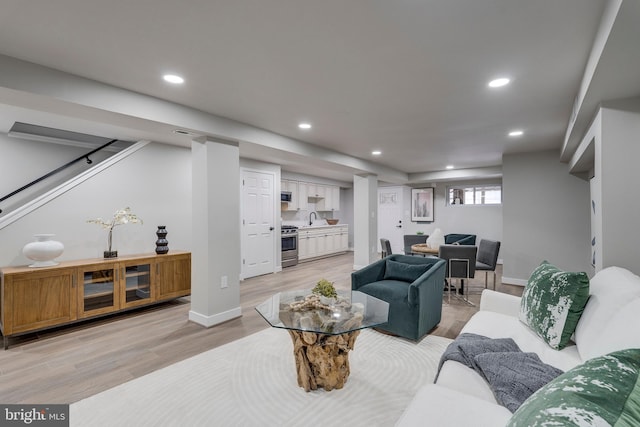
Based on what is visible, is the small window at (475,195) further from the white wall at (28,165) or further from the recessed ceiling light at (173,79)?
the white wall at (28,165)

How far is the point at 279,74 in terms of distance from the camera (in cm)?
239

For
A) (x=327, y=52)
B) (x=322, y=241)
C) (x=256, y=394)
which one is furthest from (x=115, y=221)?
(x=322, y=241)

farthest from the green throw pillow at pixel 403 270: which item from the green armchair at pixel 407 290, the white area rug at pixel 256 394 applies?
the white area rug at pixel 256 394

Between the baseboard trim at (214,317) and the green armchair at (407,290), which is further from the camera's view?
the baseboard trim at (214,317)

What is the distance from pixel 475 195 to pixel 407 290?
19.5 ft

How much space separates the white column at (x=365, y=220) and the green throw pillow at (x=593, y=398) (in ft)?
18.7

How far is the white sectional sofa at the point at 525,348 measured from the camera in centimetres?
114

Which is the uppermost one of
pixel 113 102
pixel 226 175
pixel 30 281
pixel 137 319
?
pixel 113 102

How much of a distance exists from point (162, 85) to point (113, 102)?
0.44 meters

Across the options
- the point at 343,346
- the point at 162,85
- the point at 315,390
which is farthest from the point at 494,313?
the point at 162,85

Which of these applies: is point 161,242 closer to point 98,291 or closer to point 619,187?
point 98,291

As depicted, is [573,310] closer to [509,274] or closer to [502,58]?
[502,58]

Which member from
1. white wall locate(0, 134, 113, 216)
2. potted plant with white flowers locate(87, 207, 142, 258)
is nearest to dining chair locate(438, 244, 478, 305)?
potted plant with white flowers locate(87, 207, 142, 258)

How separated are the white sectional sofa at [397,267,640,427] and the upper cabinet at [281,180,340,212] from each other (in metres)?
5.88
